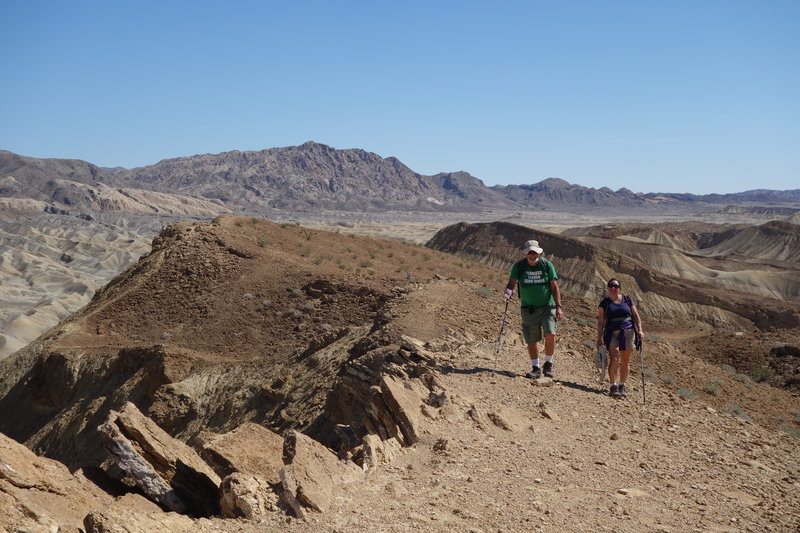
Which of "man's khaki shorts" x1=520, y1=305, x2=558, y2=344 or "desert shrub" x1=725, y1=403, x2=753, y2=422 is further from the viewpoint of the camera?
"desert shrub" x1=725, y1=403, x2=753, y2=422

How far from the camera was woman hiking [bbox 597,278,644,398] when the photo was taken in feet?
30.1

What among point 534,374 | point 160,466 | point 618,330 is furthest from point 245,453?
point 618,330

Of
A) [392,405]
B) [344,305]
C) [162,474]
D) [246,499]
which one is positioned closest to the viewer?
[246,499]

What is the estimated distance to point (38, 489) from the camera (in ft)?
17.3

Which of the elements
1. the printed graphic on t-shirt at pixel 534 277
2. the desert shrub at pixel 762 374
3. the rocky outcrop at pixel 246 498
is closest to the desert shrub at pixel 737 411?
the printed graphic on t-shirt at pixel 534 277

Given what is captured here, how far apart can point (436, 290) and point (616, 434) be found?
7727 mm

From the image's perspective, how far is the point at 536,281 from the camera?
9242mm

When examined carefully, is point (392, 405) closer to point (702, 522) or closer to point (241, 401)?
point (702, 522)

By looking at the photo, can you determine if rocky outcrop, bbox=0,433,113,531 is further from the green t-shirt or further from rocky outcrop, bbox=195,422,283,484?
the green t-shirt

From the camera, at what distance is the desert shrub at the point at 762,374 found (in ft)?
61.0

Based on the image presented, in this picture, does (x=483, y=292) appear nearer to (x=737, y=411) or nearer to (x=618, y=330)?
(x=737, y=411)

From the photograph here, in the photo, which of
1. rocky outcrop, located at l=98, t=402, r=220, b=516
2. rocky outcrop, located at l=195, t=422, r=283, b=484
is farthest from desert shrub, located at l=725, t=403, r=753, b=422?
rocky outcrop, located at l=98, t=402, r=220, b=516

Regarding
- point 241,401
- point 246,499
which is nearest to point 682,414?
point 246,499

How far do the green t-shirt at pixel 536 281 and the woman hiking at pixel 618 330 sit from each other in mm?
785
